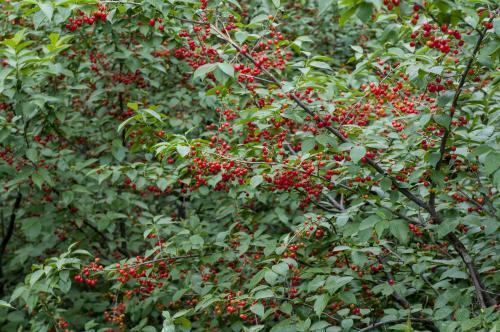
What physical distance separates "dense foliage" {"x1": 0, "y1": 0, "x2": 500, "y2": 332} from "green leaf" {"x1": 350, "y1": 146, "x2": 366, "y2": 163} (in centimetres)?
1

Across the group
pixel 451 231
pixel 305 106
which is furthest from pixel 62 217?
pixel 451 231

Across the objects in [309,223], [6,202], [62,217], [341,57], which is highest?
[309,223]

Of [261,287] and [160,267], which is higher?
[261,287]

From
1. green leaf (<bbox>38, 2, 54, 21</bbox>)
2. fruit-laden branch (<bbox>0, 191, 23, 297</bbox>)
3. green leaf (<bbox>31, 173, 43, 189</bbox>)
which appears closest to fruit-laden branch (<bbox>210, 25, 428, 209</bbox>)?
green leaf (<bbox>38, 2, 54, 21</bbox>)

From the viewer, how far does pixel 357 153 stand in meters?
3.40

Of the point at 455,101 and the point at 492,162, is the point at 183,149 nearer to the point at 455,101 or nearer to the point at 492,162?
the point at 455,101

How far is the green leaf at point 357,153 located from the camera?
337 centimetres

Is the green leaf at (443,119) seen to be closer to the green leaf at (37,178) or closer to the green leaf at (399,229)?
the green leaf at (399,229)

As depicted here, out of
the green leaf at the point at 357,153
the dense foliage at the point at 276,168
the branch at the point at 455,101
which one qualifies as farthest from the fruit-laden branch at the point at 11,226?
the branch at the point at 455,101

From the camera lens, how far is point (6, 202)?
7.03m

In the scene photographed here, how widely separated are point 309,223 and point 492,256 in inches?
52.2

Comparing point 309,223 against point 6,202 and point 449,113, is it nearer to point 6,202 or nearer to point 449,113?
point 449,113

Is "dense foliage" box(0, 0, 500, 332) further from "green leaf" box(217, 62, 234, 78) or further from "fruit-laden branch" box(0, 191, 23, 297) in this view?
"fruit-laden branch" box(0, 191, 23, 297)

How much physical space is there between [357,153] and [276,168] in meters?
0.60
